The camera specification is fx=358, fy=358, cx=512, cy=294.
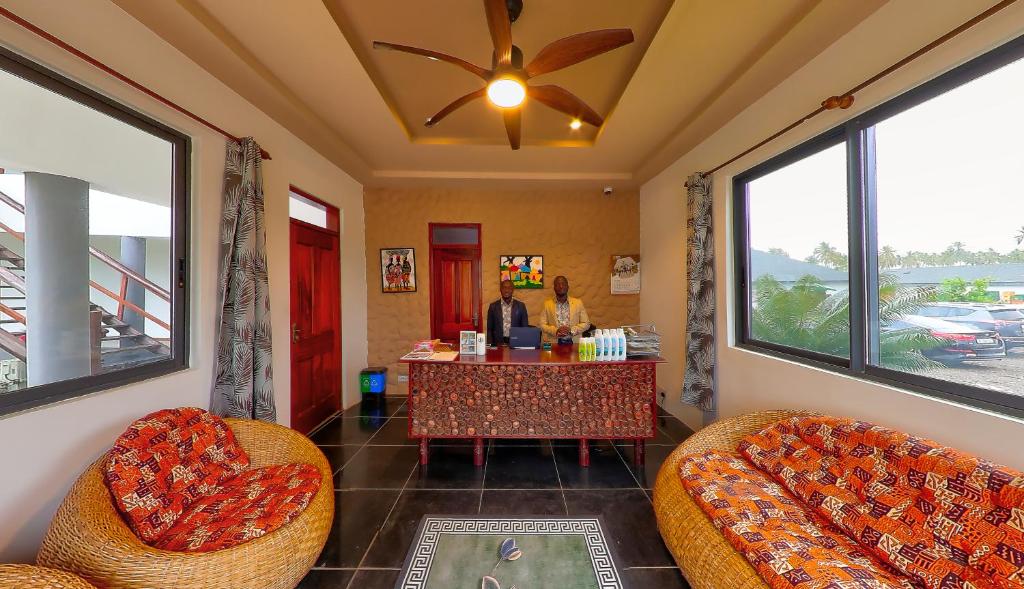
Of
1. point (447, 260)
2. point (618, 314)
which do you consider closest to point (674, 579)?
point (618, 314)

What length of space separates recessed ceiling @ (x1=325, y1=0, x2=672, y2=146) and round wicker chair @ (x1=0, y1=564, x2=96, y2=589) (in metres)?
2.74

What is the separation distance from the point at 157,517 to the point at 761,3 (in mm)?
3857

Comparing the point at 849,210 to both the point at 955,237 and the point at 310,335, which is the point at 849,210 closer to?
the point at 955,237

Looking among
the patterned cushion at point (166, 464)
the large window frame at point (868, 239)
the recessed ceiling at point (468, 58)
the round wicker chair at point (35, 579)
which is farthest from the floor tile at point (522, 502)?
the recessed ceiling at point (468, 58)

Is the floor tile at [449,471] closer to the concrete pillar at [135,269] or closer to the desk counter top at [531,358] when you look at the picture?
the desk counter top at [531,358]

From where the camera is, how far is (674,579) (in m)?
1.82

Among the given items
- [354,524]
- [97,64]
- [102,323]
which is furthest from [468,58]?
[354,524]

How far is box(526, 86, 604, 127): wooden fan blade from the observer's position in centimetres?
223

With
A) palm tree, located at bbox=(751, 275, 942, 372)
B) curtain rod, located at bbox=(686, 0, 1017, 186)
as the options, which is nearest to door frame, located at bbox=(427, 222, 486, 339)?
curtain rod, located at bbox=(686, 0, 1017, 186)

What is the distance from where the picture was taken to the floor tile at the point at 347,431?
136 inches

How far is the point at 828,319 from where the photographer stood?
2.30 m

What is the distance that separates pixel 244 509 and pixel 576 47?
2796mm

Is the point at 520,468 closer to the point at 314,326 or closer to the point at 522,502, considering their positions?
the point at 522,502

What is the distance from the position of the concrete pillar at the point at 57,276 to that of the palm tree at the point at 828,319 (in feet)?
13.8
